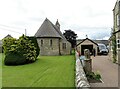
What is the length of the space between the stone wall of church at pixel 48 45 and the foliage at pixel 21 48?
20177 millimetres

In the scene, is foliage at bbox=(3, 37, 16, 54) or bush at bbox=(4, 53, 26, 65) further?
foliage at bbox=(3, 37, 16, 54)

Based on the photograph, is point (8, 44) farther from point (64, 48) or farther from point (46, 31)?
point (64, 48)

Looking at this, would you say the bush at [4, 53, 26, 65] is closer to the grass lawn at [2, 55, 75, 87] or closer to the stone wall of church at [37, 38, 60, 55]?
the grass lawn at [2, 55, 75, 87]

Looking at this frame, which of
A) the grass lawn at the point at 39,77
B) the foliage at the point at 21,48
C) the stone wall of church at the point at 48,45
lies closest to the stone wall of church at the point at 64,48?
the stone wall of church at the point at 48,45

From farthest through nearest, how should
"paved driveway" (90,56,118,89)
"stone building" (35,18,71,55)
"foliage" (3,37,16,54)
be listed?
"stone building" (35,18,71,55)
"foliage" (3,37,16,54)
"paved driveway" (90,56,118,89)

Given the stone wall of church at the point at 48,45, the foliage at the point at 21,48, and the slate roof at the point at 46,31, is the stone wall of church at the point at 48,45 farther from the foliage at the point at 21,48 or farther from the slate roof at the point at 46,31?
the foliage at the point at 21,48

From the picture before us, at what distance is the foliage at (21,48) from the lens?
26.9 metres

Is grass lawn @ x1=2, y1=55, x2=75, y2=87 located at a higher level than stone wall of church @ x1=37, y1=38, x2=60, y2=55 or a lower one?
lower

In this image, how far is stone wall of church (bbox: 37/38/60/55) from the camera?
49375mm

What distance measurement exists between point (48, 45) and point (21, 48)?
22134mm

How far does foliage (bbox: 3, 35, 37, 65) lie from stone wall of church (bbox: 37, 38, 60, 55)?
20177 millimetres

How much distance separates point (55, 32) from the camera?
50688 millimetres

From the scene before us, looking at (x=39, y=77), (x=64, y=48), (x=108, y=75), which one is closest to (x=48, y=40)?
(x=64, y=48)

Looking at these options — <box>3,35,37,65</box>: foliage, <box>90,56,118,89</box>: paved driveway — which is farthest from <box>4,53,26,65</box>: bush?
<box>90,56,118,89</box>: paved driveway
